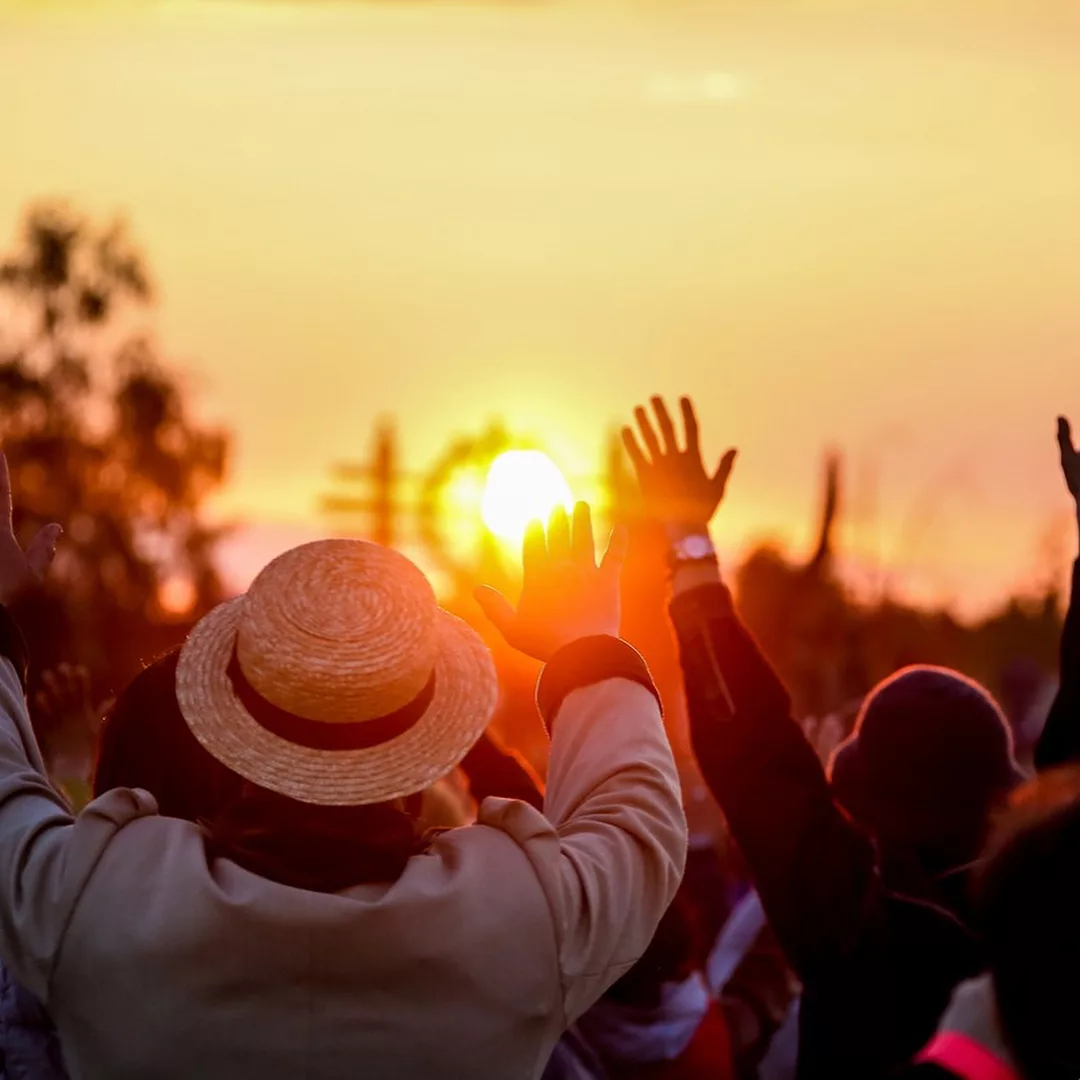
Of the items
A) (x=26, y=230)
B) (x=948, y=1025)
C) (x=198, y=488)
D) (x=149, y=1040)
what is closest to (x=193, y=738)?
(x=149, y=1040)

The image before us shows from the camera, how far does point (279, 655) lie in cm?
315

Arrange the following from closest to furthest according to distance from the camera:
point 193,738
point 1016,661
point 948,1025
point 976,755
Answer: point 948,1025 < point 193,738 < point 976,755 < point 1016,661

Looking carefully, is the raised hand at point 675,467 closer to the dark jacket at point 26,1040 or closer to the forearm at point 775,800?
the forearm at point 775,800

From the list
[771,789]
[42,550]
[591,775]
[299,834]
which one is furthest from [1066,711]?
[42,550]

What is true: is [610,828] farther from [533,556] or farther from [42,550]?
[42,550]

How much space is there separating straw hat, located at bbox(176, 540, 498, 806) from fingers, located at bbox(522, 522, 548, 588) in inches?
13.3

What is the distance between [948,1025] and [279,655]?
121 centimetres

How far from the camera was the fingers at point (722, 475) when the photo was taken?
4332 mm

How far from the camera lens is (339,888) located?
307 cm

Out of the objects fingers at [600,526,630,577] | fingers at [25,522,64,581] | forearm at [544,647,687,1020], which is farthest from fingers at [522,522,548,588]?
fingers at [25,522,64,581]

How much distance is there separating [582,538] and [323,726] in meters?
0.68

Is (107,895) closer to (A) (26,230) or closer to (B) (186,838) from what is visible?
(B) (186,838)

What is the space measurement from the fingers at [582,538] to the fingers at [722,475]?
759 mm

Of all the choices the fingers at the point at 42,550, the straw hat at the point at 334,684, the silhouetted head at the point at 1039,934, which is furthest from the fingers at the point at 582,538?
the silhouetted head at the point at 1039,934
